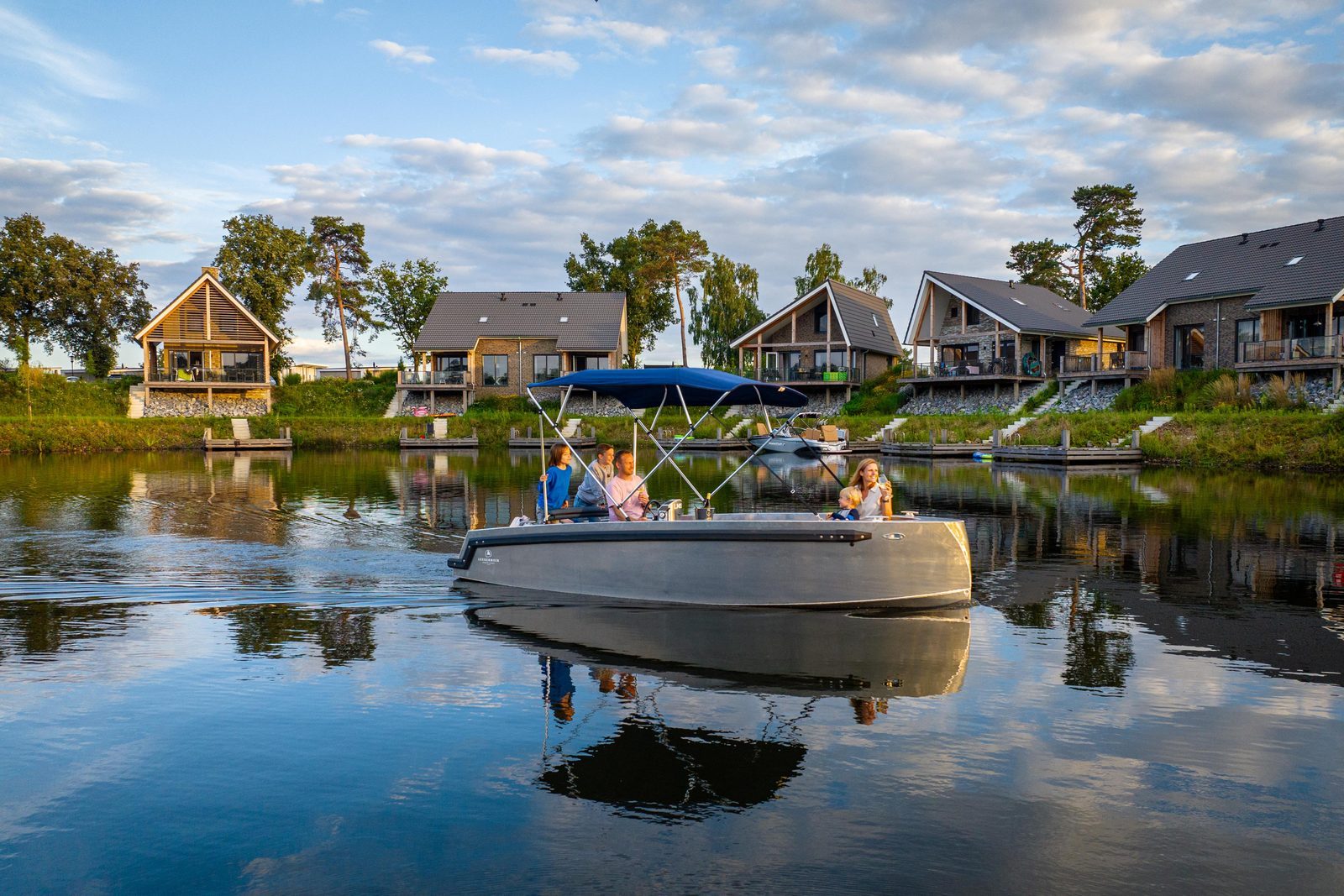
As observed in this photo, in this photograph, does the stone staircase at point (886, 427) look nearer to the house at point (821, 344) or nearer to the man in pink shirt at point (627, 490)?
the house at point (821, 344)

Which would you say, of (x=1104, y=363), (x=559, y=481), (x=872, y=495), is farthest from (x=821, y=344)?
(x=872, y=495)

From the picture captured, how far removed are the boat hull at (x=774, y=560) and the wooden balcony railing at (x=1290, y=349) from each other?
112ft

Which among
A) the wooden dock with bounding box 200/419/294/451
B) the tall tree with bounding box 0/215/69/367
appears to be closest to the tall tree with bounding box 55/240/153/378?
the tall tree with bounding box 0/215/69/367

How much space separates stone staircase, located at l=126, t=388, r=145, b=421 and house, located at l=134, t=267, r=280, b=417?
0.30 meters

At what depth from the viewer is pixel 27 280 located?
2291 inches

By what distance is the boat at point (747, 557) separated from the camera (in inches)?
388

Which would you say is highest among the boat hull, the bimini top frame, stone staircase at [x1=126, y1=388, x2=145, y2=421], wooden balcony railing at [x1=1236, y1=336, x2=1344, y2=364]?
wooden balcony railing at [x1=1236, y1=336, x2=1344, y2=364]

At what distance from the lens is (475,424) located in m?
52.5

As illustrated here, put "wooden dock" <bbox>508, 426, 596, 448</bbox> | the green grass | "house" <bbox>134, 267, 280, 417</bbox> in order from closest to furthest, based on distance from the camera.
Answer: "wooden dock" <bbox>508, 426, 596, 448</bbox> → the green grass → "house" <bbox>134, 267, 280, 417</bbox>

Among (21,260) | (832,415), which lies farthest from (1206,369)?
(21,260)

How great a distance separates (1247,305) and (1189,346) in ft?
14.9

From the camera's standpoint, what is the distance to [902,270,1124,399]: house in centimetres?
5084

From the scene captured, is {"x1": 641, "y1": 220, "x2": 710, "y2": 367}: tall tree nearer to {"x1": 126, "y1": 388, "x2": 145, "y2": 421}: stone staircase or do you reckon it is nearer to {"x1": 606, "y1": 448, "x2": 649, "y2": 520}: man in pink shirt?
{"x1": 126, "y1": 388, "x2": 145, "y2": 421}: stone staircase

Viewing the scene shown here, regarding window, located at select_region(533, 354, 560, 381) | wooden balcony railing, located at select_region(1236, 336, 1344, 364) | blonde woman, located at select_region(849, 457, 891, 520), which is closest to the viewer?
blonde woman, located at select_region(849, 457, 891, 520)
